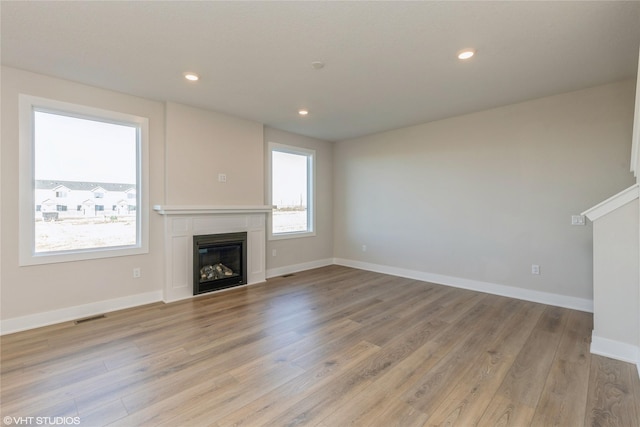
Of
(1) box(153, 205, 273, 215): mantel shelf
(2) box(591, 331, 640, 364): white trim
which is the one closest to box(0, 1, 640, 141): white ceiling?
(1) box(153, 205, 273, 215): mantel shelf

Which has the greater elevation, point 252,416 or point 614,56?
point 614,56

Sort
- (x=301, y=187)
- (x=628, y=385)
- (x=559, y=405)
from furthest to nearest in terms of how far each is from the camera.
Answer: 1. (x=301, y=187)
2. (x=628, y=385)
3. (x=559, y=405)

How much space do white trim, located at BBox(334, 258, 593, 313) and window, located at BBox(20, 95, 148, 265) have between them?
3.93 meters

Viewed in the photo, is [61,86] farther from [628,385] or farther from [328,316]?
[628,385]

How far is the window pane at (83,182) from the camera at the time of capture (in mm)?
3090

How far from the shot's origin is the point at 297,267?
5559 millimetres

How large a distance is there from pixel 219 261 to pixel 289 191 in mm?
1901

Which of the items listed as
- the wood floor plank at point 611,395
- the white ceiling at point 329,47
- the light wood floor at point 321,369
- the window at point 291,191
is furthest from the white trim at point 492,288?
the white ceiling at point 329,47

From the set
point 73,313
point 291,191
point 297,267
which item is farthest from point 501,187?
point 73,313

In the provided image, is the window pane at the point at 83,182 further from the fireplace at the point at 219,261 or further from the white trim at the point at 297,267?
the white trim at the point at 297,267

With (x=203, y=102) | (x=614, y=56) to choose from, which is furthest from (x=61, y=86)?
(x=614, y=56)

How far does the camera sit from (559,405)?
183 cm

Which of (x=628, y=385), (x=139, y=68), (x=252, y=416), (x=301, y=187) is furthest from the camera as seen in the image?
(x=301, y=187)

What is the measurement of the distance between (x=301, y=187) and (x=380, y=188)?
5.10 feet
